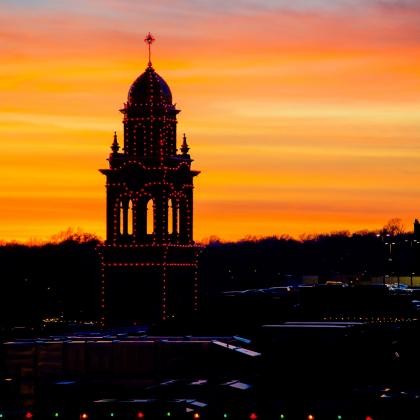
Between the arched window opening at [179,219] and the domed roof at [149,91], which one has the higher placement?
the domed roof at [149,91]

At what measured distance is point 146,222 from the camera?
140 meters

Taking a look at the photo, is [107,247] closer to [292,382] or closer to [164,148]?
[164,148]

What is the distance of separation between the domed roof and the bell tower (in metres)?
0.06

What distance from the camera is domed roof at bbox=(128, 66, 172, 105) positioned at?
137 meters

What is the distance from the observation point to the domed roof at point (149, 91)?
137m

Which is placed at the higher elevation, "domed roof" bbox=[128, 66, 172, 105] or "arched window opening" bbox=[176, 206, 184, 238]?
"domed roof" bbox=[128, 66, 172, 105]

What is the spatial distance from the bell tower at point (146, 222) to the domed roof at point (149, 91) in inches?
2.5

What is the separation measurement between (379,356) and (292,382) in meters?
11.7

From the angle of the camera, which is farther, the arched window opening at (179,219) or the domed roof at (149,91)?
the arched window opening at (179,219)

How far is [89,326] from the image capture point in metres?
144

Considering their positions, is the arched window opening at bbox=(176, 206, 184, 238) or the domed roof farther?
the arched window opening at bbox=(176, 206, 184, 238)

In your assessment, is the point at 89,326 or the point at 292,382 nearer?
the point at 292,382

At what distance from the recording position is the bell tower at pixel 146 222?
13850 cm

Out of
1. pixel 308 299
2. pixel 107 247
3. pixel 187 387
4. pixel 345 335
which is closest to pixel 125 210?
pixel 107 247
